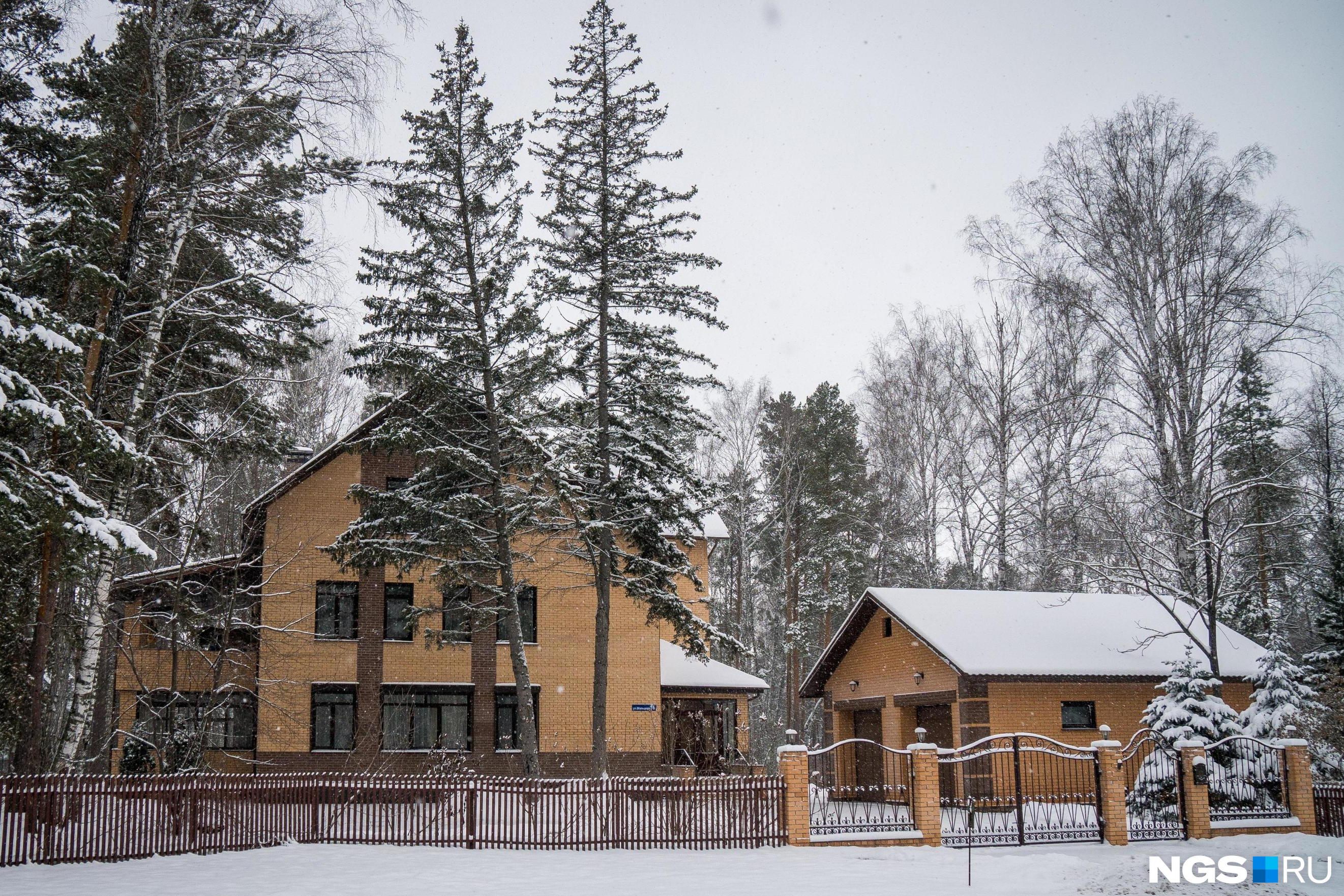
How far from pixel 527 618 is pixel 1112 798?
15.8 m

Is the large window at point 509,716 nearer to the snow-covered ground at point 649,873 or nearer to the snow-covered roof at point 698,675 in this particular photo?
the snow-covered roof at point 698,675

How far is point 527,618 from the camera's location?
28281 mm

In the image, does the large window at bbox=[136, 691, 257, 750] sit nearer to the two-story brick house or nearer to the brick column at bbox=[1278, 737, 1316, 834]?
the two-story brick house

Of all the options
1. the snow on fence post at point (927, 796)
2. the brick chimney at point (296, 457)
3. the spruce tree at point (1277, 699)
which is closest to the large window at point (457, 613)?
the brick chimney at point (296, 457)

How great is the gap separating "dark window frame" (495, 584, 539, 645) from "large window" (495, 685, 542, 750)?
130 centimetres

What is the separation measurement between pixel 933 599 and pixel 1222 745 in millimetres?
8366

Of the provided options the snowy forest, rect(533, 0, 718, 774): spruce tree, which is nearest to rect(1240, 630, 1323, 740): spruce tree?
the snowy forest

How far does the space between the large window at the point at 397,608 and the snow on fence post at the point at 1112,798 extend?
1683 centimetres

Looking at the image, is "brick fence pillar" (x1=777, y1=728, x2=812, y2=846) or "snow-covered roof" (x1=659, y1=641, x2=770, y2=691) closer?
"brick fence pillar" (x1=777, y1=728, x2=812, y2=846)

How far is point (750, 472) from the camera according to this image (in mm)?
39438

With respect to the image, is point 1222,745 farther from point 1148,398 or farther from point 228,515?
point 228,515

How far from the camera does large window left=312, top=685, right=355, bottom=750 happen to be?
2603 cm

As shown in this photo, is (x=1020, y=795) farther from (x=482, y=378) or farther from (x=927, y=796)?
(x=482, y=378)

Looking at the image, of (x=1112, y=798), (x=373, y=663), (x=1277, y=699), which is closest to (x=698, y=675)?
(x=373, y=663)
